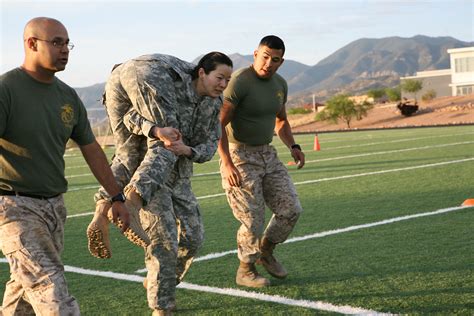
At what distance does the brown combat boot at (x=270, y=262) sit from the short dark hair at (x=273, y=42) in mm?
1637

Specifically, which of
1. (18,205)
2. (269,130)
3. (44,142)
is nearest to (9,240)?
(18,205)

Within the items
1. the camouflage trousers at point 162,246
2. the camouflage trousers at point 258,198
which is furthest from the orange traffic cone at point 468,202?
the camouflage trousers at point 162,246

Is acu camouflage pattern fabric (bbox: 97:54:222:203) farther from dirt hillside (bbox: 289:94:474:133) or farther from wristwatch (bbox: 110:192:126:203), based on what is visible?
dirt hillside (bbox: 289:94:474:133)

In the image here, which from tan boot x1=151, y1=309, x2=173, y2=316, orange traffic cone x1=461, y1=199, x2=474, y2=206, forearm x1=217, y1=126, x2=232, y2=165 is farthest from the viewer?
orange traffic cone x1=461, y1=199, x2=474, y2=206

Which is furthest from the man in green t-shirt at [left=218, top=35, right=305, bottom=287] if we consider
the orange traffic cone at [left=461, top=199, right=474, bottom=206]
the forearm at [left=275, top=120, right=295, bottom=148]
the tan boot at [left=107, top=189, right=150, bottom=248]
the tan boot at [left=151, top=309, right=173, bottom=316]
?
the orange traffic cone at [left=461, top=199, right=474, bottom=206]

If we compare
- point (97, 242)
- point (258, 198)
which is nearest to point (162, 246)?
point (97, 242)

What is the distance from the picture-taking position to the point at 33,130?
14.7 ft

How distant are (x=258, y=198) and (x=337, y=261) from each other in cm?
104

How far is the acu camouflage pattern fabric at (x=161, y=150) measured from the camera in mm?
5445

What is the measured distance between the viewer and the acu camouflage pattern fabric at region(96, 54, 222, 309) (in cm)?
545

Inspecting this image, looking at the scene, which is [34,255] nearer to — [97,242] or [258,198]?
[97,242]

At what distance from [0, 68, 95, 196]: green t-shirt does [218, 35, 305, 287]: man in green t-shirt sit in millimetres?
2304

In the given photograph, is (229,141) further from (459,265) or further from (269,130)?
(459,265)

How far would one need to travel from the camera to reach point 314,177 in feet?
53.4
